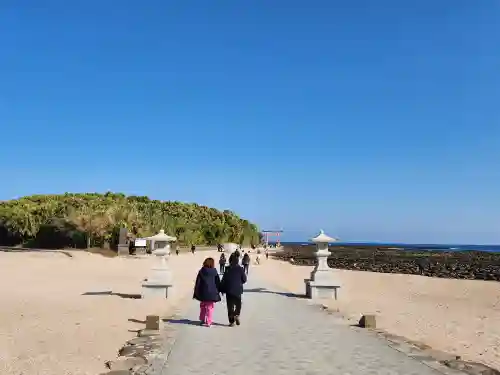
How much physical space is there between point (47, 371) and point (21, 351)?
1.59 metres

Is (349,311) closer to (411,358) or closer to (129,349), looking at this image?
(411,358)

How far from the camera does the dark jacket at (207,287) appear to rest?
10.8 m

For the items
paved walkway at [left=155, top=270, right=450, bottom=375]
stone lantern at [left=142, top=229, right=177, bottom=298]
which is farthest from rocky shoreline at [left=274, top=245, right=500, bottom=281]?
paved walkway at [left=155, top=270, right=450, bottom=375]

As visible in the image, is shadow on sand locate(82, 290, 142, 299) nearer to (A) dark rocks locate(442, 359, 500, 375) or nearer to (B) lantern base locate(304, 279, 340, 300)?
(B) lantern base locate(304, 279, 340, 300)

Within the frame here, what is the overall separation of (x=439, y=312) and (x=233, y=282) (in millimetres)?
8790

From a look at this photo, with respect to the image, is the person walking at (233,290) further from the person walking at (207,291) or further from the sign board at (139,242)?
the sign board at (139,242)

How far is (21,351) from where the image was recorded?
8.39 meters

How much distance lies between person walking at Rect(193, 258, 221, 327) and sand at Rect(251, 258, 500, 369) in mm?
3691

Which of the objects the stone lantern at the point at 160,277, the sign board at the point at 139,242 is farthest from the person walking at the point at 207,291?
the sign board at the point at 139,242

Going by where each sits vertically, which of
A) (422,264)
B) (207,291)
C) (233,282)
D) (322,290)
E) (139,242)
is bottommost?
(422,264)

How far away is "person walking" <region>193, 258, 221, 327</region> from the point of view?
35.4 feet

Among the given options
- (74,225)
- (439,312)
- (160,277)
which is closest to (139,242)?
(74,225)

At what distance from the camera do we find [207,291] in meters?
10.8

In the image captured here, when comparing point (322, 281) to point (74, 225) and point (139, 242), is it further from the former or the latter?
point (74, 225)
